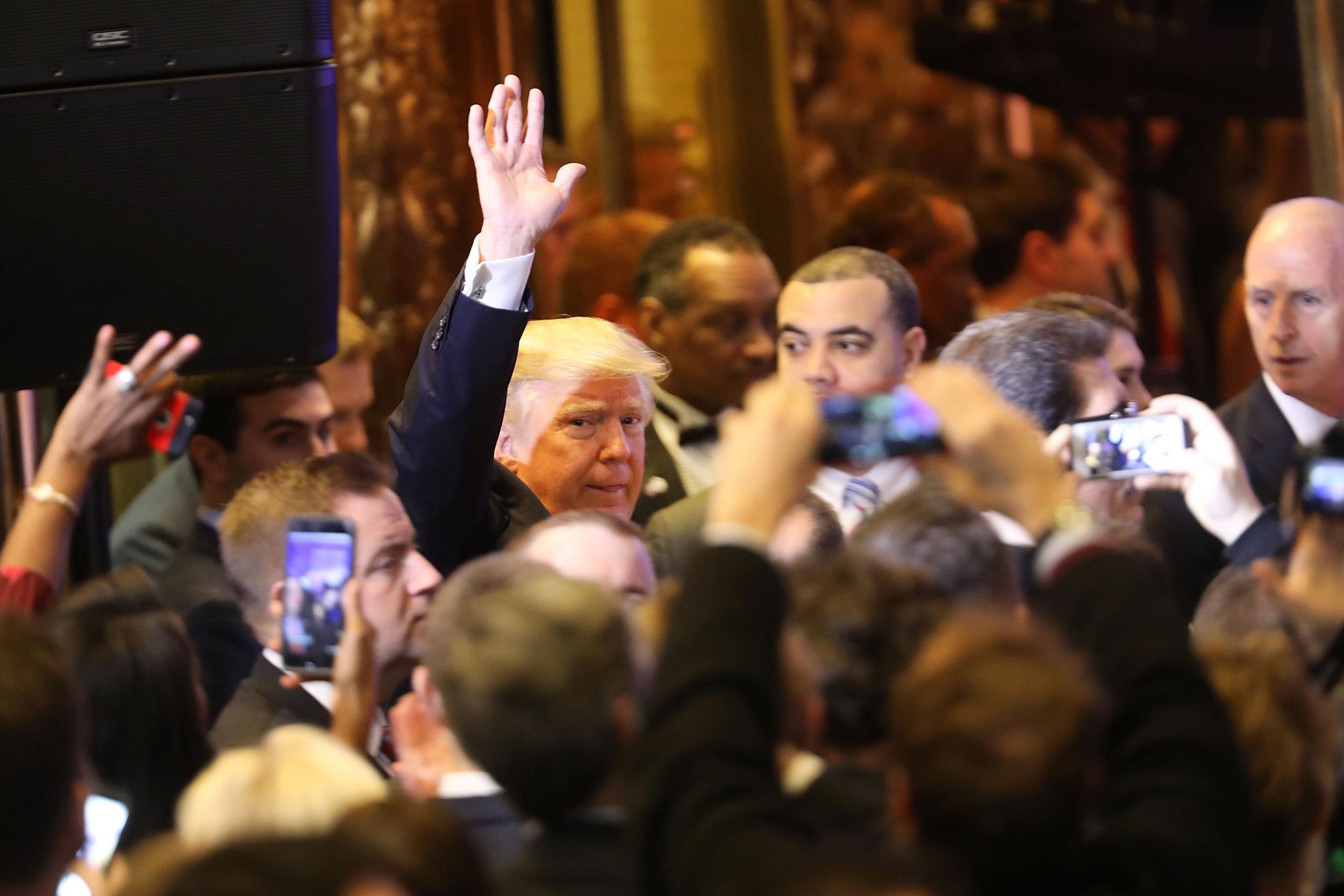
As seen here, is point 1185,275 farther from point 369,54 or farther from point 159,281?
point 159,281

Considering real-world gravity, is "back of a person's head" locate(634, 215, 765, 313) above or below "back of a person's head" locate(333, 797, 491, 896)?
above

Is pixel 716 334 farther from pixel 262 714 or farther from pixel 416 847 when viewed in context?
pixel 416 847

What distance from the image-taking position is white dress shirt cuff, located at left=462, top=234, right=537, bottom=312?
2766 millimetres

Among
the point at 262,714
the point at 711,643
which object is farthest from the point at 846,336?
the point at 711,643

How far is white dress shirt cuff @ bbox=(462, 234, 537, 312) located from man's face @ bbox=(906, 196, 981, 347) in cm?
186

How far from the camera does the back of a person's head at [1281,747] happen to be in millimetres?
1735

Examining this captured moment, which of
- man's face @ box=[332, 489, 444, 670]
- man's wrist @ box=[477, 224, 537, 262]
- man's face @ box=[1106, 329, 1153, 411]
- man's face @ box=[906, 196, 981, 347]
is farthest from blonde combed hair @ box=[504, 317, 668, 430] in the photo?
man's face @ box=[906, 196, 981, 347]

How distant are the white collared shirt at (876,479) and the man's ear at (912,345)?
313mm

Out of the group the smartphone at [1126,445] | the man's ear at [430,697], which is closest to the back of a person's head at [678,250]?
the smartphone at [1126,445]

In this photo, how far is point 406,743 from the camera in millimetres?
2277

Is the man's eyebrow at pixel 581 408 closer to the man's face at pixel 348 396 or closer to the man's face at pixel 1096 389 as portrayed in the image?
the man's face at pixel 1096 389

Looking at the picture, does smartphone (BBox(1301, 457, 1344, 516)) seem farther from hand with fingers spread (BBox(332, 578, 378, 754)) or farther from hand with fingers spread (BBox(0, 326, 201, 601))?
hand with fingers spread (BBox(0, 326, 201, 601))

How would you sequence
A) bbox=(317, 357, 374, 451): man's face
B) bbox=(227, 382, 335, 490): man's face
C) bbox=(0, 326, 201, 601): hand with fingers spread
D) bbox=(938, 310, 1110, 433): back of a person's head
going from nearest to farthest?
bbox=(0, 326, 201, 601): hand with fingers spread → bbox=(938, 310, 1110, 433): back of a person's head → bbox=(227, 382, 335, 490): man's face → bbox=(317, 357, 374, 451): man's face

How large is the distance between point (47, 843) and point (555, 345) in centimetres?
181
